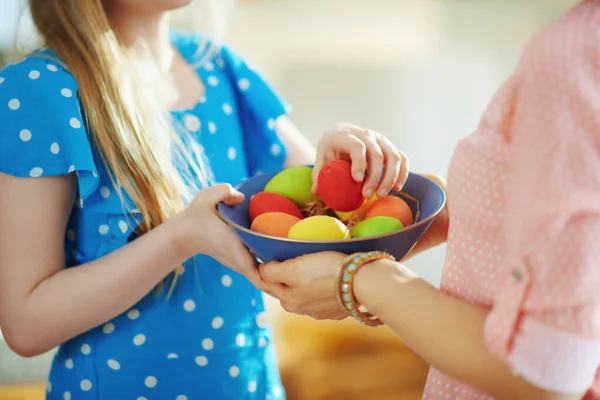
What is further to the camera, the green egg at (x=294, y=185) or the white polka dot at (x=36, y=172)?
the green egg at (x=294, y=185)

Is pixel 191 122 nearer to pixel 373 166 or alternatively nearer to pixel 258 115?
pixel 258 115

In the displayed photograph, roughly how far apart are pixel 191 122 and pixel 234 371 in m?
0.43

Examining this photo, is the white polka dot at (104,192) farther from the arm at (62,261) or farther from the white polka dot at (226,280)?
the white polka dot at (226,280)

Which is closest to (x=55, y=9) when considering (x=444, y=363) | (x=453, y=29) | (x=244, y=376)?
(x=244, y=376)

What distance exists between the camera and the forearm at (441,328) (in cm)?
57

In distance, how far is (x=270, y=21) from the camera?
409 cm

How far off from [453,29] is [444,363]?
153 inches

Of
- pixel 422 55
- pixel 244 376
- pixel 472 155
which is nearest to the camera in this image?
pixel 472 155

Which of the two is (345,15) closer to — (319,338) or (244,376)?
(319,338)

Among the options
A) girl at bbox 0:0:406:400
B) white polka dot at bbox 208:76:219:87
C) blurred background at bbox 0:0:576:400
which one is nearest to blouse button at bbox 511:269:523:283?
girl at bbox 0:0:406:400

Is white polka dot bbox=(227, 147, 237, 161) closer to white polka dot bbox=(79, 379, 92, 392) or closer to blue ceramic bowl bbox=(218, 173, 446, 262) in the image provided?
blue ceramic bowl bbox=(218, 173, 446, 262)

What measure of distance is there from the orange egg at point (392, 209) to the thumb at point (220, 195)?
0.20 meters

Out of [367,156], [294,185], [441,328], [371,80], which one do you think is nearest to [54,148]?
[294,185]

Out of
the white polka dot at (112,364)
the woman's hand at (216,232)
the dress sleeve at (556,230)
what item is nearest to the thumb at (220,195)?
the woman's hand at (216,232)
